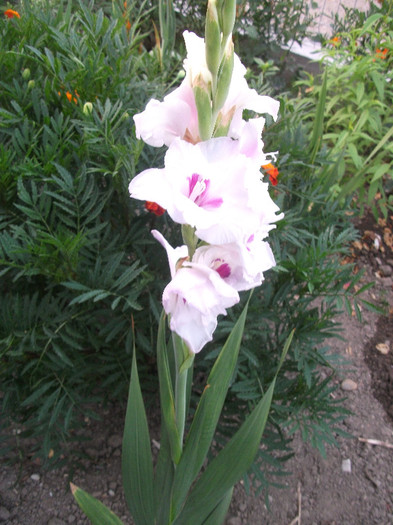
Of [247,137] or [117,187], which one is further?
[117,187]

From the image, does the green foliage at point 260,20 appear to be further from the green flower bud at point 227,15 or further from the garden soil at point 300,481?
the green flower bud at point 227,15

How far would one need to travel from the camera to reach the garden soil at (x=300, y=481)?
4.98 feet

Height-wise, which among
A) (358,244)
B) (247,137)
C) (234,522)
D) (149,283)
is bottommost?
(234,522)

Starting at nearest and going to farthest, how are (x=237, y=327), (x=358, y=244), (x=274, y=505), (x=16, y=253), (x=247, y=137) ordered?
(x=247, y=137), (x=237, y=327), (x=16, y=253), (x=274, y=505), (x=358, y=244)

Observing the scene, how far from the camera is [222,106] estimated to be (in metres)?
0.76

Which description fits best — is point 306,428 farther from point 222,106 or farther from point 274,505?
point 222,106

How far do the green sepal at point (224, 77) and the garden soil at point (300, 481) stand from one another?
38.6 inches

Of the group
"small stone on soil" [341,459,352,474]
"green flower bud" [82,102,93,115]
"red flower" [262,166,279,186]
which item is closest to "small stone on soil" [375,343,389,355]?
"small stone on soil" [341,459,352,474]

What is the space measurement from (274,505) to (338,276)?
76 cm

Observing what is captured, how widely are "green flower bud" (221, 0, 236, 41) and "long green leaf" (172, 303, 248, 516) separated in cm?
48

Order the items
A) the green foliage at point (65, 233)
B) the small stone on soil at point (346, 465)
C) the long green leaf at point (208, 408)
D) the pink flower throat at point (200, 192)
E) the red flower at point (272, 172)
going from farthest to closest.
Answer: the small stone on soil at point (346, 465) < the red flower at point (272, 172) < the green foliage at point (65, 233) < the long green leaf at point (208, 408) < the pink flower throat at point (200, 192)

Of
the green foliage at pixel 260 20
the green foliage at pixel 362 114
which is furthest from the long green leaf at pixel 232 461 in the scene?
the green foliage at pixel 260 20

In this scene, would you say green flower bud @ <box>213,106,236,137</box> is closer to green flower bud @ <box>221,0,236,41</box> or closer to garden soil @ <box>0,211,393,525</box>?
green flower bud @ <box>221,0,236,41</box>

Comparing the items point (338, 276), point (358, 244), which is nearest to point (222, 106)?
point (338, 276)
